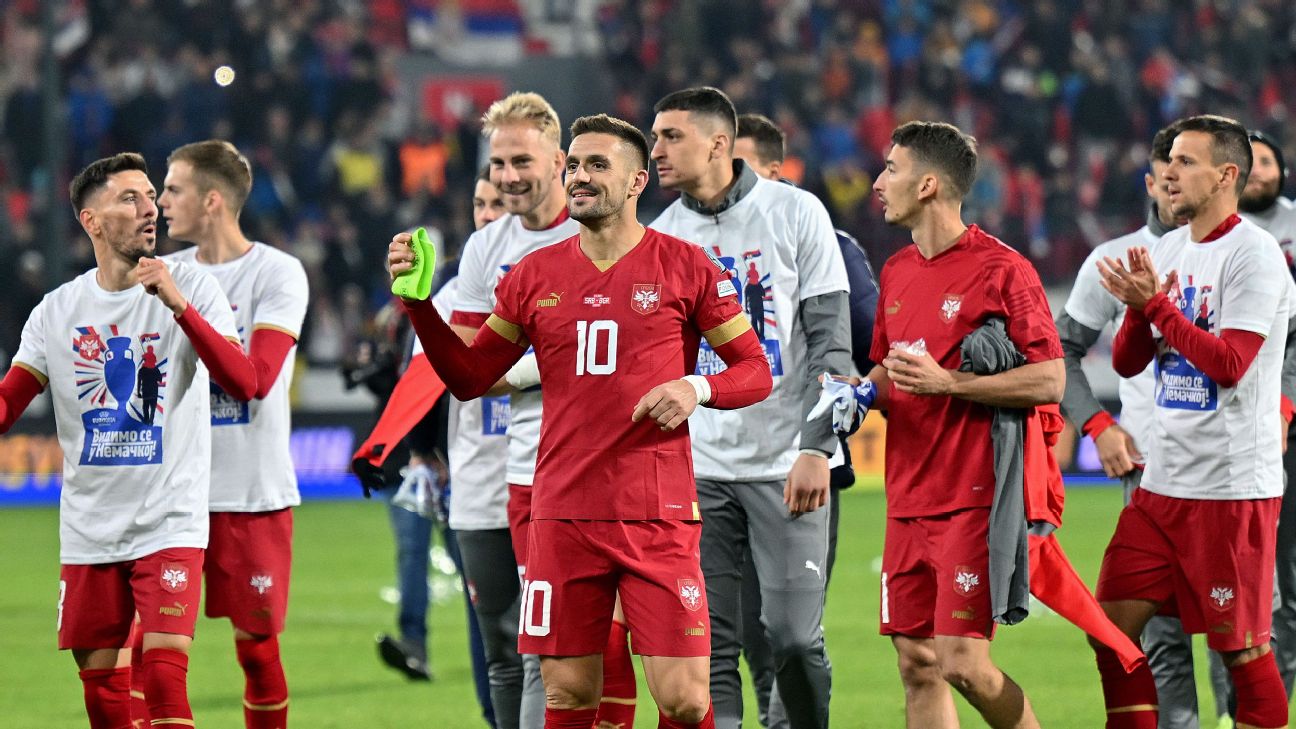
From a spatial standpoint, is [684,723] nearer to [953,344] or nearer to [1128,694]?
[953,344]

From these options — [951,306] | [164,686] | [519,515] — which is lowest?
[164,686]

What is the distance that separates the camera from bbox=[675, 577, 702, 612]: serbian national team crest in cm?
518

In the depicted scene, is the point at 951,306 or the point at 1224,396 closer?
the point at 951,306

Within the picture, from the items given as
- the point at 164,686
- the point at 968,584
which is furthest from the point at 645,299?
the point at 164,686

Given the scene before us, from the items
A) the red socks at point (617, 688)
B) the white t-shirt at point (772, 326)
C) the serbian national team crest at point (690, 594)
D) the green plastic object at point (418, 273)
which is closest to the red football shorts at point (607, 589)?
the serbian national team crest at point (690, 594)

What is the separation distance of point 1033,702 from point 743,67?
16.1 meters

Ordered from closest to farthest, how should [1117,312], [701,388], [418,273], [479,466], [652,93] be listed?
[418,273] < [701,388] < [479,466] < [1117,312] < [652,93]

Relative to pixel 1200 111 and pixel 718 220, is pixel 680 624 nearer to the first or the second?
pixel 718 220

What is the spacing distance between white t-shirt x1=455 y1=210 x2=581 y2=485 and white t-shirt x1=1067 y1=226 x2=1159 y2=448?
1.97m

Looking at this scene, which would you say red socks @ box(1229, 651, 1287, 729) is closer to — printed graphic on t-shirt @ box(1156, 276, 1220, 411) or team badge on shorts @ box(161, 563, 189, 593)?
printed graphic on t-shirt @ box(1156, 276, 1220, 411)

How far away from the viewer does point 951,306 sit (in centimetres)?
570

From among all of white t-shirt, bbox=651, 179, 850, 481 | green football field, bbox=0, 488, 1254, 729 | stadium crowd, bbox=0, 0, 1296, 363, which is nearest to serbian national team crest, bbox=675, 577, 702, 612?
white t-shirt, bbox=651, 179, 850, 481

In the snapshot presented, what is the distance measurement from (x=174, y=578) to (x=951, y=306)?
270 cm

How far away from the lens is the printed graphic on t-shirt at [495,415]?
265 inches
